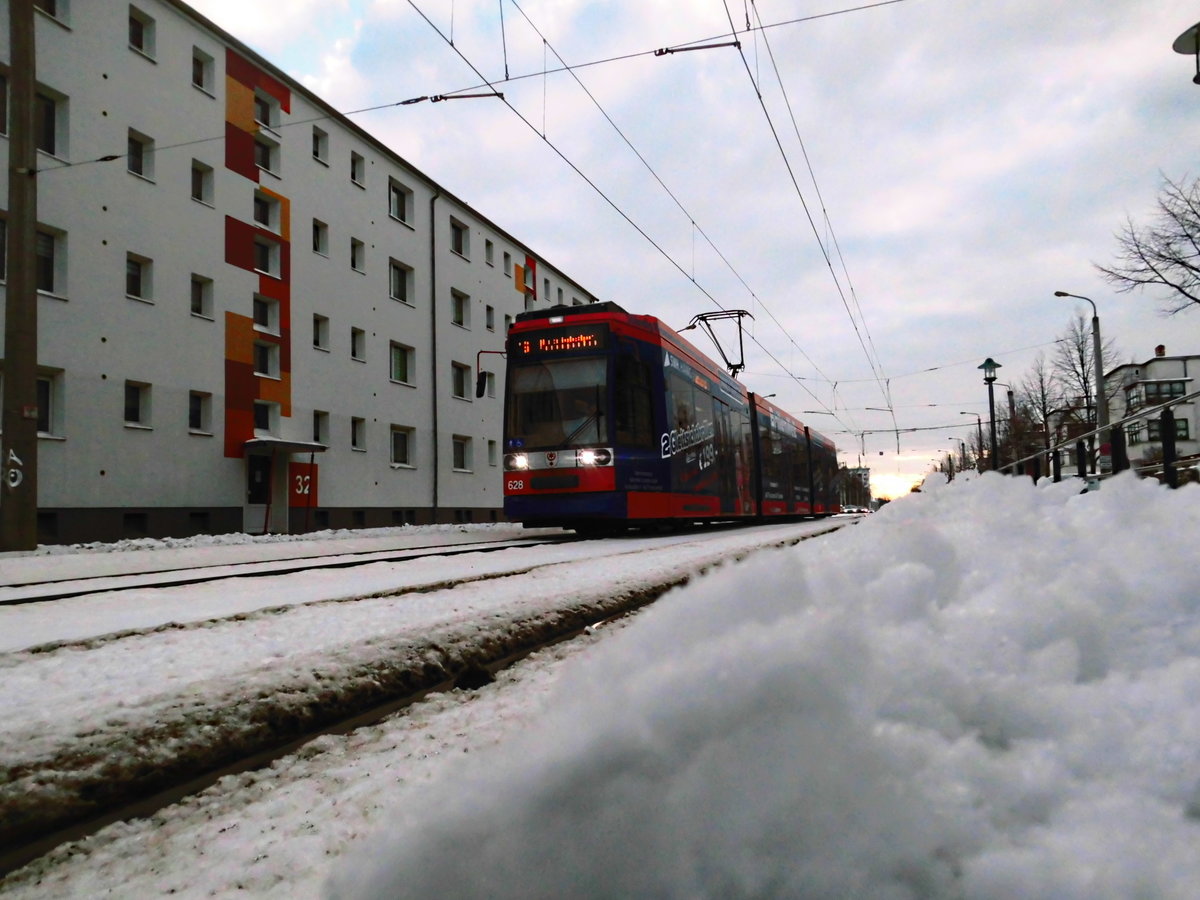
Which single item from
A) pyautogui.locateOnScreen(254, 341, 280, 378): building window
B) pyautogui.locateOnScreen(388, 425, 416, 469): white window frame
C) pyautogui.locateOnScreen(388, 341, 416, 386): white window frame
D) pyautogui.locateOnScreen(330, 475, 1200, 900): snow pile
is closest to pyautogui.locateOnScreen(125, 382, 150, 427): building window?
pyautogui.locateOnScreen(254, 341, 280, 378): building window

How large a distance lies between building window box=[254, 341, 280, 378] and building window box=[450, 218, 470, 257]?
10.8 m

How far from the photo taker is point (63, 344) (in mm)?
15898

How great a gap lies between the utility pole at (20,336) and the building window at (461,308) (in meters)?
18.9

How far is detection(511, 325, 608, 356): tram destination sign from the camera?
38.9ft

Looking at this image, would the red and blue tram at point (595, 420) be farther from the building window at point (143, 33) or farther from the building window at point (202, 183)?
the building window at point (143, 33)

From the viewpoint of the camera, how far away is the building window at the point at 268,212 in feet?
71.1

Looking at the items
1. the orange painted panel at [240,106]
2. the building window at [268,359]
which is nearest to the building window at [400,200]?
the orange painted panel at [240,106]

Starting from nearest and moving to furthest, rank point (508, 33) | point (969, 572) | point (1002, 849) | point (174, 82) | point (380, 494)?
point (1002, 849) → point (969, 572) → point (508, 33) → point (174, 82) → point (380, 494)

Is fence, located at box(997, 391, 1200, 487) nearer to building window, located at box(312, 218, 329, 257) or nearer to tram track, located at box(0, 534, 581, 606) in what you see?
tram track, located at box(0, 534, 581, 606)

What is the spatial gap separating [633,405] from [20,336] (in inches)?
342

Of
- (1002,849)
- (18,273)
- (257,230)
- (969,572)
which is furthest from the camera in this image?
(257,230)

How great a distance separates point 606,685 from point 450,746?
33.2 inches

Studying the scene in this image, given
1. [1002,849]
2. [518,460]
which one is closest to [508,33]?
[518,460]

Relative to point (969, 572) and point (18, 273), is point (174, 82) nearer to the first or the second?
point (18, 273)
